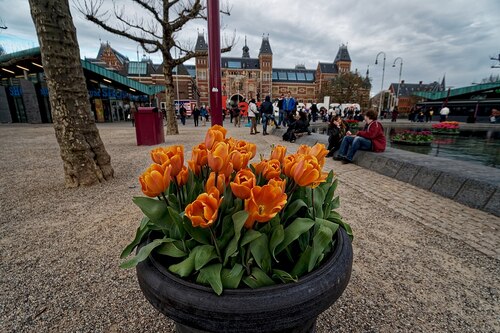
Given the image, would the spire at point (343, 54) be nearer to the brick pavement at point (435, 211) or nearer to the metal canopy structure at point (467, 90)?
the metal canopy structure at point (467, 90)

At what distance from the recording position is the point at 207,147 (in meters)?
1.26

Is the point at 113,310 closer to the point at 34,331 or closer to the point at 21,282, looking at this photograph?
the point at 34,331

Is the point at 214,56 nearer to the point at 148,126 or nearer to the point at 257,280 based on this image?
the point at 257,280

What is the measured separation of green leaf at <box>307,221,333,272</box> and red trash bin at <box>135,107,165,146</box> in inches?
352

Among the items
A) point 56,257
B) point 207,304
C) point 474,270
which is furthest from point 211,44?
point 474,270

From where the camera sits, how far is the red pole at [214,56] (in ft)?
7.21

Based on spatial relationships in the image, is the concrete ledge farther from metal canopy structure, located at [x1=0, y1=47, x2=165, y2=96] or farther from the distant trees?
the distant trees

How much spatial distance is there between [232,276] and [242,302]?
10 cm

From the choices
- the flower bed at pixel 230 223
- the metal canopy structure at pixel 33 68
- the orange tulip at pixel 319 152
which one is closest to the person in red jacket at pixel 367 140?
the orange tulip at pixel 319 152

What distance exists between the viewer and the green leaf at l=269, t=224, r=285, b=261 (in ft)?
3.09

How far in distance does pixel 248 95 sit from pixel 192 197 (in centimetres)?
7953

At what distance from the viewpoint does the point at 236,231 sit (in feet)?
2.93

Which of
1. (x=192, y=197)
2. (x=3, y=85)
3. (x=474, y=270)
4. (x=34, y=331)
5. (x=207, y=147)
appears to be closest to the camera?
(x=192, y=197)

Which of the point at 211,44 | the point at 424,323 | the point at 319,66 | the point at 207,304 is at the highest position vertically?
the point at 319,66
